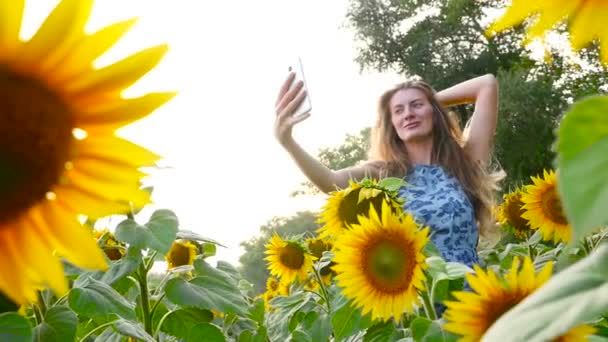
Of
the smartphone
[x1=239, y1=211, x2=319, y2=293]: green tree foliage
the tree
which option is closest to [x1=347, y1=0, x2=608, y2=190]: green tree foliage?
the tree

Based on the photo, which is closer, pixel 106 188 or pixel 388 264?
pixel 106 188

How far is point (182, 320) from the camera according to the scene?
1.22 metres

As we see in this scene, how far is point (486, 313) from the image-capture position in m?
0.65

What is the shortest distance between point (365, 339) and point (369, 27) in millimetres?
13314

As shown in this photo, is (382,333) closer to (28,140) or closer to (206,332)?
(206,332)

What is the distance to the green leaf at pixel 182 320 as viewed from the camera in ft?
3.94

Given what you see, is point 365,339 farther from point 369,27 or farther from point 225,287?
point 369,27

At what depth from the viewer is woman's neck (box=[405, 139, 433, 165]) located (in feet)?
7.29

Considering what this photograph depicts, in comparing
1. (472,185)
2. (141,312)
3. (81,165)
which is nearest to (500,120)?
(472,185)

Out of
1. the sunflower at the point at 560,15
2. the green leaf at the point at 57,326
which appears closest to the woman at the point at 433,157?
the green leaf at the point at 57,326

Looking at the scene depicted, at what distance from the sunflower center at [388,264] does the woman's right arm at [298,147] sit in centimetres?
35

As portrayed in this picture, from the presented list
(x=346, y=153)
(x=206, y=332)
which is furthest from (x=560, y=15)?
(x=346, y=153)

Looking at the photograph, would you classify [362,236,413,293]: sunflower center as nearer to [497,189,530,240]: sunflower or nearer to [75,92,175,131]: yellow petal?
[75,92,175,131]: yellow petal

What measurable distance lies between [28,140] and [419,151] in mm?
1916
